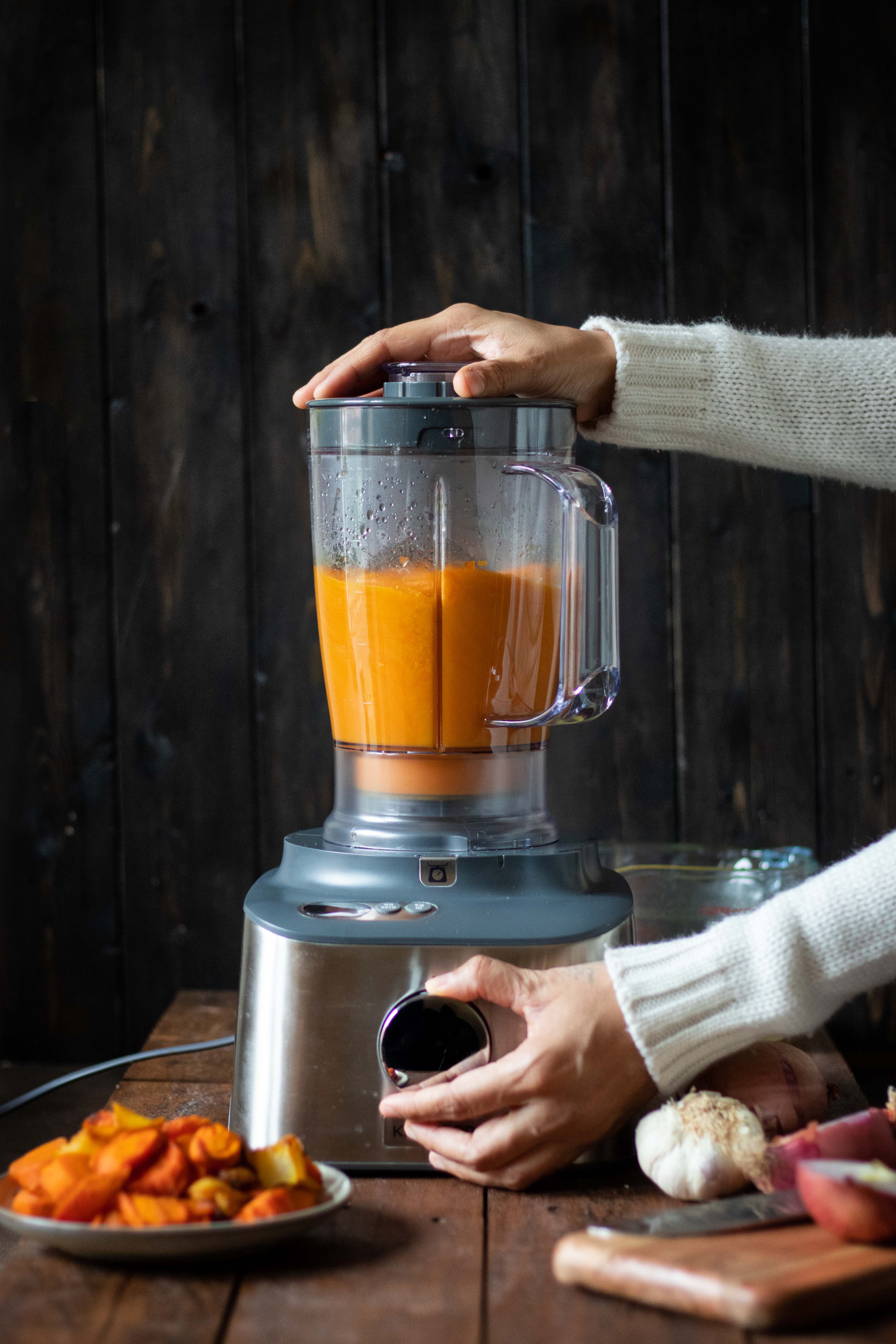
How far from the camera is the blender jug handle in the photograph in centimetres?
88

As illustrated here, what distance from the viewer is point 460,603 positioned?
0.86 meters

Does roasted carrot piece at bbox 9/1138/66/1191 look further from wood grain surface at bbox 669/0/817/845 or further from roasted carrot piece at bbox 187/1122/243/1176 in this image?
wood grain surface at bbox 669/0/817/845

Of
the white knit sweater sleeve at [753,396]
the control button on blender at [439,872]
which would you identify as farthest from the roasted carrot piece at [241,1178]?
the white knit sweater sleeve at [753,396]

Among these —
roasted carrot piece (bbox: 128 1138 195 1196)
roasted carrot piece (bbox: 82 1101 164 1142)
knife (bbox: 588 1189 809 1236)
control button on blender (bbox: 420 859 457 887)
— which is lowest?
knife (bbox: 588 1189 809 1236)

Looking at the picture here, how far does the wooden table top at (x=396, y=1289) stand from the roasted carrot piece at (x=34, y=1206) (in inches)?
1.4

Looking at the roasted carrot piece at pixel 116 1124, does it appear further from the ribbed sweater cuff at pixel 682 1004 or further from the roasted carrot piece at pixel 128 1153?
the ribbed sweater cuff at pixel 682 1004

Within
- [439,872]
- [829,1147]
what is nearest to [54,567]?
[439,872]

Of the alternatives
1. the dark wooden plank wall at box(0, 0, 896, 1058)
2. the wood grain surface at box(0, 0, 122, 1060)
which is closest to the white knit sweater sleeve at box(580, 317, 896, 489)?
the dark wooden plank wall at box(0, 0, 896, 1058)

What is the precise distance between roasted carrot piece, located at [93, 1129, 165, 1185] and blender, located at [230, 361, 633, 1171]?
131mm

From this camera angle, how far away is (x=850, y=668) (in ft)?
5.00

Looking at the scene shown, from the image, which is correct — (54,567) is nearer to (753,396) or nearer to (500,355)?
(500,355)

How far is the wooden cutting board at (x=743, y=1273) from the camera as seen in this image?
1.89 ft

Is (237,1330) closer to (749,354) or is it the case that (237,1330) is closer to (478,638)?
(478,638)

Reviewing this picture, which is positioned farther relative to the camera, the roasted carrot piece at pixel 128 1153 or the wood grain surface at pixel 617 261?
the wood grain surface at pixel 617 261
